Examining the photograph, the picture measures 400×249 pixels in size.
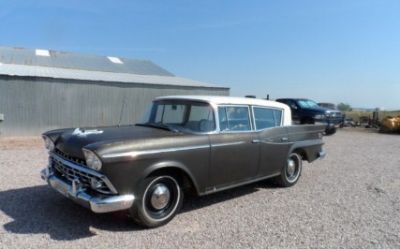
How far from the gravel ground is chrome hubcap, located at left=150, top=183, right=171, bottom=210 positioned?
28 cm

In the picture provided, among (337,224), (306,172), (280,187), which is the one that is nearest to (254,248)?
(337,224)

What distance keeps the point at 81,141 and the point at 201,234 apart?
5.97ft

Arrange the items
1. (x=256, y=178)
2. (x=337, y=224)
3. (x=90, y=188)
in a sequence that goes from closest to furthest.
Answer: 1. (x=90, y=188)
2. (x=337, y=224)
3. (x=256, y=178)

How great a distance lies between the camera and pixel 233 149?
203 inches

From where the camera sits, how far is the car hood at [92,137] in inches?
163

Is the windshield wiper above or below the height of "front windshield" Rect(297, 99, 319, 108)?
below

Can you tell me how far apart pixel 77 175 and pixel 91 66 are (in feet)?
57.6

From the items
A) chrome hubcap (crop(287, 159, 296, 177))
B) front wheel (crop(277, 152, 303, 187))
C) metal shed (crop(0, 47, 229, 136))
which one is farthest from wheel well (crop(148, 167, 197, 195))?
metal shed (crop(0, 47, 229, 136))

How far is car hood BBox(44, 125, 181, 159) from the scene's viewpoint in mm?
4133

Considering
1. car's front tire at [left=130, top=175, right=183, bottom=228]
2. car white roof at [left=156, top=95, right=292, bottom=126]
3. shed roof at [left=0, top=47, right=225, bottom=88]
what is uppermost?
shed roof at [left=0, top=47, right=225, bottom=88]

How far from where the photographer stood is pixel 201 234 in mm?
4141

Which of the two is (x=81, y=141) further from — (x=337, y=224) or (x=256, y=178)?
(x=337, y=224)

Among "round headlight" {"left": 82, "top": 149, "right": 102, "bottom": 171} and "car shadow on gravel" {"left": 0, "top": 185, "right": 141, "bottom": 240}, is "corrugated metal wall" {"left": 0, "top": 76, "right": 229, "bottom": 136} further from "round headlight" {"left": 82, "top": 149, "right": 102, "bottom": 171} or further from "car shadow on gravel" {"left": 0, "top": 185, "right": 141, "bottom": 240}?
"round headlight" {"left": 82, "top": 149, "right": 102, "bottom": 171}

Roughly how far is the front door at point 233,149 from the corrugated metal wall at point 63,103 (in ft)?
36.8
